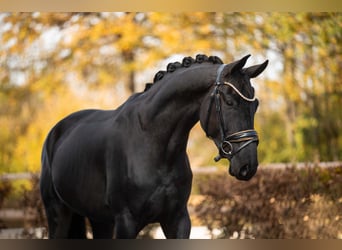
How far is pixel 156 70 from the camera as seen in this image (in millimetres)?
9789

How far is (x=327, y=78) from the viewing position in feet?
30.9

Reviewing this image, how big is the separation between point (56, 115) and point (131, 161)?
21.0 ft

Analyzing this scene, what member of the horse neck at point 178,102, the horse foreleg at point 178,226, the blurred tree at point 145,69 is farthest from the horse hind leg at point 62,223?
the blurred tree at point 145,69

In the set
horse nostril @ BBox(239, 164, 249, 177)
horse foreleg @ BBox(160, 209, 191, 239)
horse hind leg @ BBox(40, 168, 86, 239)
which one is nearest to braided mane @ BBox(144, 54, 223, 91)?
horse nostril @ BBox(239, 164, 249, 177)

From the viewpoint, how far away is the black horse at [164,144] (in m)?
3.33

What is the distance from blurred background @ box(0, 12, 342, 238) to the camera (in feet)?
30.6

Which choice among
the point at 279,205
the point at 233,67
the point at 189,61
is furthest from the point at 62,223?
the point at 279,205

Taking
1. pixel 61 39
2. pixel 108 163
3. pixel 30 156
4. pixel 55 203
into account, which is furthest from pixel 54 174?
pixel 61 39

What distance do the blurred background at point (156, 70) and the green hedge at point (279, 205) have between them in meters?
0.71

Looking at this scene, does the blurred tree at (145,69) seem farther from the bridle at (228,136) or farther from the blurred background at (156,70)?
the bridle at (228,136)

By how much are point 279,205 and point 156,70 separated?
3.33 m

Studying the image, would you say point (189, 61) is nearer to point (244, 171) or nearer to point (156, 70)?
point (244, 171)

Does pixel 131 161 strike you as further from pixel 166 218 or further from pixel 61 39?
pixel 61 39

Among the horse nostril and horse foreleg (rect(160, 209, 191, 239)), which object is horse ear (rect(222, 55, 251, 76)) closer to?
the horse nostril
